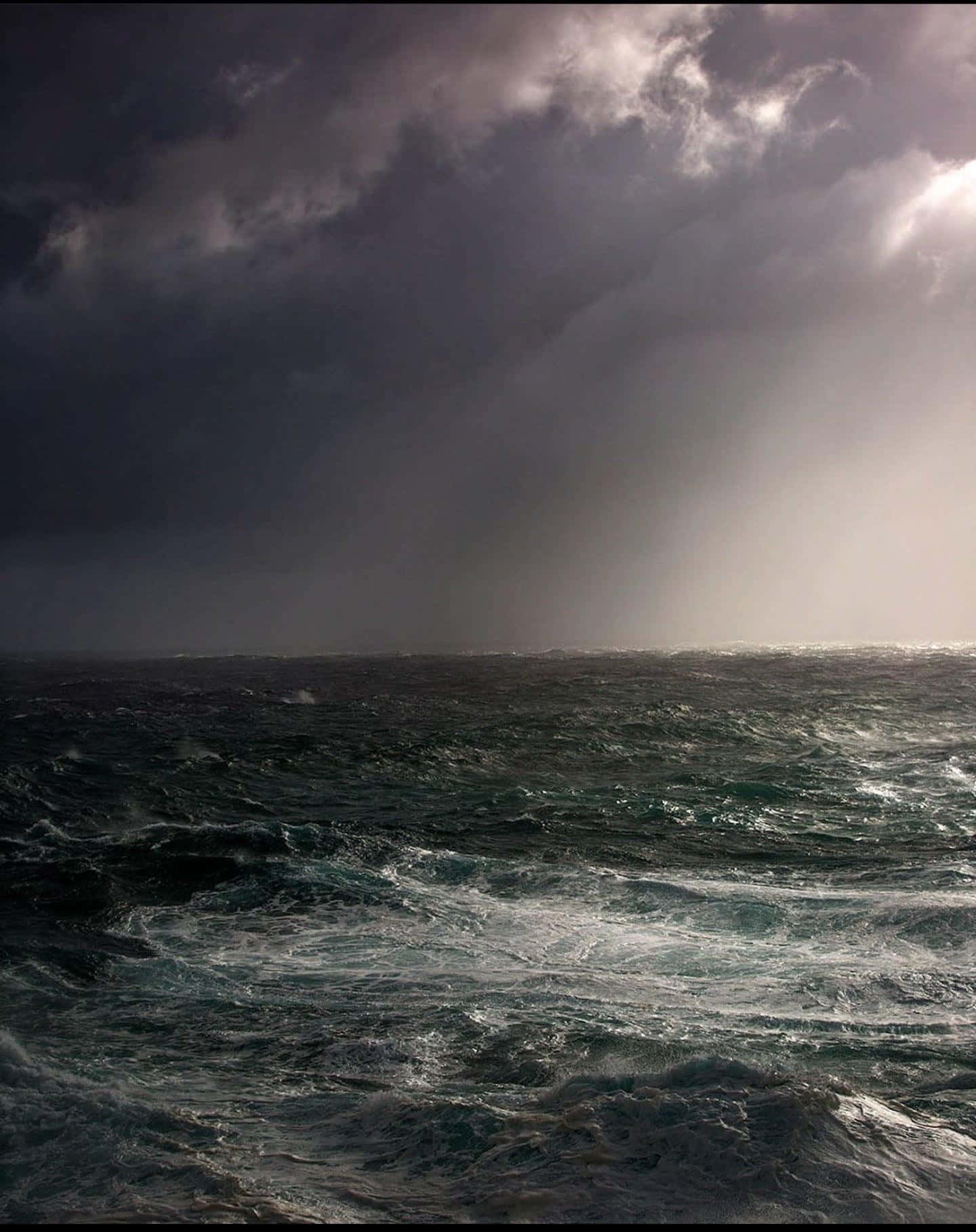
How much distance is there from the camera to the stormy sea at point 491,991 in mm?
5602

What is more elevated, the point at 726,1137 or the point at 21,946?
the point at 726,1137

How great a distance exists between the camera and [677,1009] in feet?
27.9

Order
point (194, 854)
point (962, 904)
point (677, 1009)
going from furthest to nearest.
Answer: point (194, 854) < point (962, 904) < point (677, 1009)

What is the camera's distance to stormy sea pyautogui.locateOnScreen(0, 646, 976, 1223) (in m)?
5.60

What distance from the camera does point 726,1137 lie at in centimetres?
588

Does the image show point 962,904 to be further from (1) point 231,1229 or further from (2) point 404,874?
(1) point 231,1229

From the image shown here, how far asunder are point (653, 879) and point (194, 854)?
28.8 ft

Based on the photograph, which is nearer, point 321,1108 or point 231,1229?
point 231,1229

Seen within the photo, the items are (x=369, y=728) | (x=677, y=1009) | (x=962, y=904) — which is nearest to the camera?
(x=677, y=1009)

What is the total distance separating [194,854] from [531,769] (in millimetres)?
11750

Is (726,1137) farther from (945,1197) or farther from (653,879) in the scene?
(653,879)

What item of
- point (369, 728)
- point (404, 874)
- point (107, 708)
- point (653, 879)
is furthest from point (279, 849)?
point (107, 708)

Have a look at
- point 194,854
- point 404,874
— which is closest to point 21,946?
point 194,854

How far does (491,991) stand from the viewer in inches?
365
